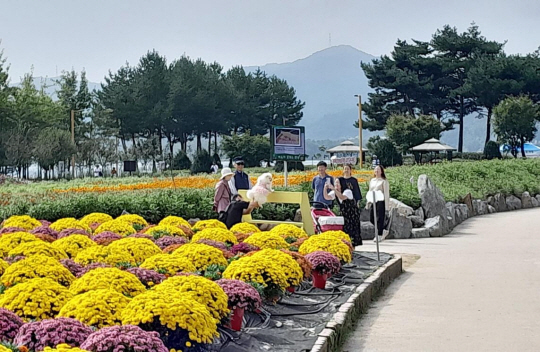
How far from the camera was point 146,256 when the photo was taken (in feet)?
27.3

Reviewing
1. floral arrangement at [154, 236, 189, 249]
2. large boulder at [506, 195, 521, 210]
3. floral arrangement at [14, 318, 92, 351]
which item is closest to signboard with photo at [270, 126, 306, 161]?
floral arrangement at [154, 236, 189, 249]

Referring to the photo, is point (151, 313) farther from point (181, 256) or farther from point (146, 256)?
point (146, 256)

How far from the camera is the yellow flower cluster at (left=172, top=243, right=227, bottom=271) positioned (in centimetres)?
774

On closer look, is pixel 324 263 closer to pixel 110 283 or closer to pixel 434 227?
pixel 110 283

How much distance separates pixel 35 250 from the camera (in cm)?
807

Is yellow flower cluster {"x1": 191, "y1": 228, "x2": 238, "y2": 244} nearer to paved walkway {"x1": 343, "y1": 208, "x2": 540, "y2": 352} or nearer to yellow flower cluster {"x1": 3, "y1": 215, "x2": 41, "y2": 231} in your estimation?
paved walkway {"x1": 343, "y1": 208, "x2": 540, "y2": 352}


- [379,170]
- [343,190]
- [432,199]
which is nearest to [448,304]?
[343,190]

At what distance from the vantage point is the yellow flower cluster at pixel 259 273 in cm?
699

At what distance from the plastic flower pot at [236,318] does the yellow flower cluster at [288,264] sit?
1115 mm

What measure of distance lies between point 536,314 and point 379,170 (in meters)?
6.48

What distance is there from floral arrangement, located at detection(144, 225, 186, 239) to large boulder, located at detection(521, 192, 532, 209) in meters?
18.2

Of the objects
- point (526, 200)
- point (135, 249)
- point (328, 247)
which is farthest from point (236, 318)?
point (526, 200)

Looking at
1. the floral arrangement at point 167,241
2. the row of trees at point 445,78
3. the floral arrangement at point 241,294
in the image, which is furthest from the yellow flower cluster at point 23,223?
the row of trees at point 445,78

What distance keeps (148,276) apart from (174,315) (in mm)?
1852
